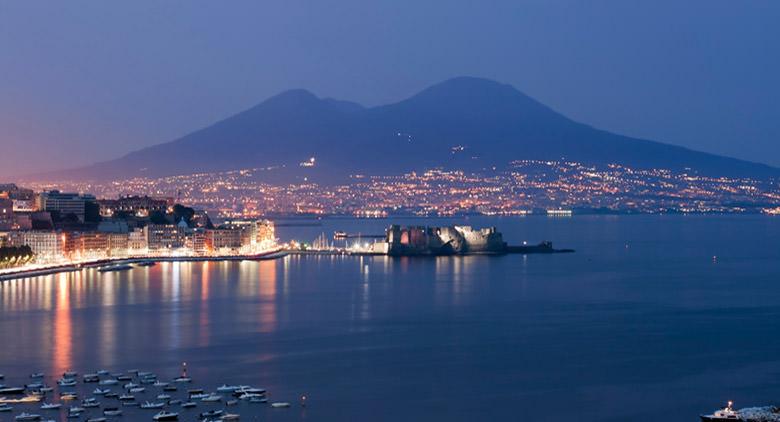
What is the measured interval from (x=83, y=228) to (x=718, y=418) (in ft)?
110

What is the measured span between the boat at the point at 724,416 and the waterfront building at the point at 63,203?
3839 centimetres

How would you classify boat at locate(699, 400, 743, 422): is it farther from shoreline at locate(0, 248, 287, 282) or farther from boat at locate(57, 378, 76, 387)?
shoreline at locate(0, 248, 287, 282)

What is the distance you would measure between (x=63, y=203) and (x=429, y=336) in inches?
1314

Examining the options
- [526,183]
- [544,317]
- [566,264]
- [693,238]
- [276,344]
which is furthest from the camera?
[526,183]

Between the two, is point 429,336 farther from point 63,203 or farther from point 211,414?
point 63,203

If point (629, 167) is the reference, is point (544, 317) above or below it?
below

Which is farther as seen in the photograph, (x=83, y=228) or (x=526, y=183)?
(x=526, y=183)

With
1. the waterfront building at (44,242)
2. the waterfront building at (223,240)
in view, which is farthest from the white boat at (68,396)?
the waterfront building at (223,240)

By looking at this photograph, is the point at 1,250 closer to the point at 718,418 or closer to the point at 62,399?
the point at 62,399

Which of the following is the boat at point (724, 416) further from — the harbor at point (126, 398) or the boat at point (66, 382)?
the boat at point (66, 382)

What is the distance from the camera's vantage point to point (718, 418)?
13258mm

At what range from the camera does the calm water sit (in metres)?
15.3

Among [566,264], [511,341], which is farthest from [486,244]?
[511,341]

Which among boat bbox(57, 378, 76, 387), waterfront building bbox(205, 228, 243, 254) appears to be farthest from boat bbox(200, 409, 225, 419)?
waterfront building bbox(205, 228, 243, 254)
